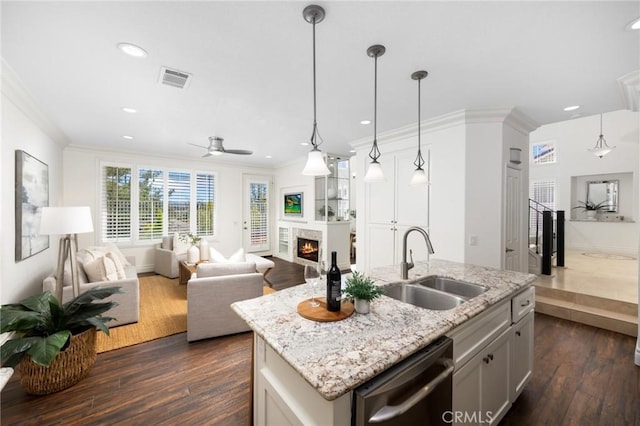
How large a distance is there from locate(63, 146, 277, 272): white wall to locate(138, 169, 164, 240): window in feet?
0.70

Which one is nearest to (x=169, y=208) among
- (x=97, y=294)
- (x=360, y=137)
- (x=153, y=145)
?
(x=153, y=145)

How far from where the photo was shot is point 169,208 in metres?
5.98

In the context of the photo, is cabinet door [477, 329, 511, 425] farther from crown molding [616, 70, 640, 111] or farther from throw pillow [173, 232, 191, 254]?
throw pillow [173, 232, 191, 254]

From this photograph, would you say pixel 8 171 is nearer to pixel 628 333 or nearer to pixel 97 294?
pixel 97 294

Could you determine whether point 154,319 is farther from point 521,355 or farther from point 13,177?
point 521,355

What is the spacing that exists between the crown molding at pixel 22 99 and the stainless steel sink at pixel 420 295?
140 inches

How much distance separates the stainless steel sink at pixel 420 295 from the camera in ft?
5.86

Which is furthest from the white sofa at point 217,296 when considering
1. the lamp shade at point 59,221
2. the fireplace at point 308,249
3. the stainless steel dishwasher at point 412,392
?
the fireplace at point 308,249

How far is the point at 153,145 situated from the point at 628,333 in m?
7.36

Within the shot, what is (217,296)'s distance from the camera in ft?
9.50

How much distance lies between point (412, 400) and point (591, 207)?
361 inches

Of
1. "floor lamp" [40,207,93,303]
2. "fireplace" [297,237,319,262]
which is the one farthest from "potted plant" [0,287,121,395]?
"fireplace" [297,237,319,262]

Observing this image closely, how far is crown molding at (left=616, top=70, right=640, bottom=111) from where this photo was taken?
2.27 metres

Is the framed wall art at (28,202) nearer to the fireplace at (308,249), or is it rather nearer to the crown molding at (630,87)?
the fireplace at (308,249)
